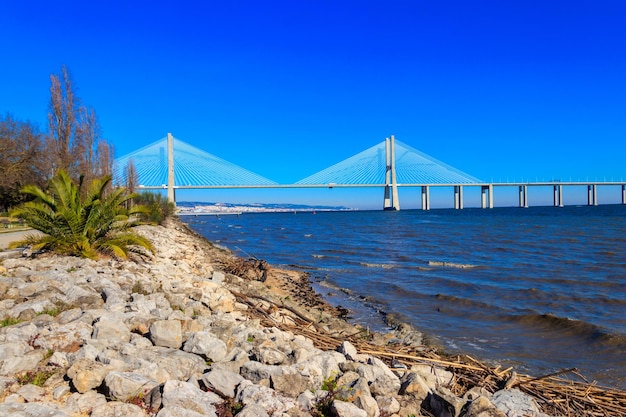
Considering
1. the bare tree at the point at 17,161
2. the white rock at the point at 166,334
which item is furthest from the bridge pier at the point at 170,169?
the white rock at the point at 166,334

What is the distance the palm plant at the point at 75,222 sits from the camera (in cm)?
756

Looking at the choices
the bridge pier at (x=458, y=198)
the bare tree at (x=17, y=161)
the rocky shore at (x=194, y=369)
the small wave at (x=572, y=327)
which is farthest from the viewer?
the bridge pier at (x=458, y=198)

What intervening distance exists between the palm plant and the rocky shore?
2475mm

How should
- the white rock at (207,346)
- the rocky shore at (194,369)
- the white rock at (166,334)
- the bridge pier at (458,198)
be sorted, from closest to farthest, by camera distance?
1. the rocky shore at (194,369)
2. the white rock at (207,346)
3. the white rock at (166,334)
4. the bridge pier at (458,198)

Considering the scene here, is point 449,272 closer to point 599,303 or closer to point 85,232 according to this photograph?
point 599,303

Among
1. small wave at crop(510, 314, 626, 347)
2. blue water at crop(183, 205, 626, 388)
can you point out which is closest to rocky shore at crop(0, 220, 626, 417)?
blue water at crop(183, 205, 626, 388)

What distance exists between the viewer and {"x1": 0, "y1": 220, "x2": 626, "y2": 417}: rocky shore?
8.67ft

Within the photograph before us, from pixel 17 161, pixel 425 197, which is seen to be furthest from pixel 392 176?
pixel 17 161

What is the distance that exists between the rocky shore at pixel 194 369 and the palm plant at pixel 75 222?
2.47m

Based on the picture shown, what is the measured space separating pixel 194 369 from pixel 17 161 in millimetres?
20546

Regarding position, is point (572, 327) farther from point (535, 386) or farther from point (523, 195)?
point (523, 195)

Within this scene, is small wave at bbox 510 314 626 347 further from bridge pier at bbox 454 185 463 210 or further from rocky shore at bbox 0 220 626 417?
bridge pier at bbox 454 185 463 210

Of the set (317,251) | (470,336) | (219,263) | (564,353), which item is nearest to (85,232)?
(219,263)

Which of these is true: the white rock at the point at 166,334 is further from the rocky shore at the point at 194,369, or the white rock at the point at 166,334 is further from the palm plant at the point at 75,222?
the palm plant at the point at 75,222
